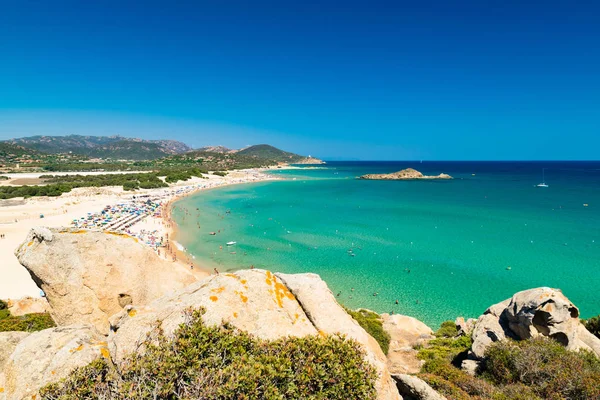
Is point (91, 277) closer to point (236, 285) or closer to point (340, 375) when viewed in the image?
point (236, 285)

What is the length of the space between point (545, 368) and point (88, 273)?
12.6m

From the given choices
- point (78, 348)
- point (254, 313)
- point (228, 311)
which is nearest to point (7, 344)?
point (78, 348)

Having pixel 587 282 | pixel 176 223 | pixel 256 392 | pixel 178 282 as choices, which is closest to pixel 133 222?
pixel 176 223

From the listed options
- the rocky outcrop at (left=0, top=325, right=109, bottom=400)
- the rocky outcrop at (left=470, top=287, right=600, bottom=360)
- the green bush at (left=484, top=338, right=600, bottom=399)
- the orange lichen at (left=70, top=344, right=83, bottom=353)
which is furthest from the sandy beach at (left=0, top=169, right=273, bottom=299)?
the green bush at (left=484, top=338, right=600, bottom=399)

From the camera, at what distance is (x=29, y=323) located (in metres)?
11.9

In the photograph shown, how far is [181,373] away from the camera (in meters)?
4.60

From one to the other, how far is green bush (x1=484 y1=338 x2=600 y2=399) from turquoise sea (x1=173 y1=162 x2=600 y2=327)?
12279 millimetres

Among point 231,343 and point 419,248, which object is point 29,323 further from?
point 419,248

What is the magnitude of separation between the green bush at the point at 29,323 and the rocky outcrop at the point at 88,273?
4.40 meters

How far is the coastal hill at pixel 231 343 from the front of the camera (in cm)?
461

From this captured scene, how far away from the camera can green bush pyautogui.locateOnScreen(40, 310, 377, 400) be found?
14.3 ft

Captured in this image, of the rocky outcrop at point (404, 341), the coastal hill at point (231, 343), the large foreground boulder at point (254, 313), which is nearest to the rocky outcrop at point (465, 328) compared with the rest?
the rocky outcrop at point (404, 341)

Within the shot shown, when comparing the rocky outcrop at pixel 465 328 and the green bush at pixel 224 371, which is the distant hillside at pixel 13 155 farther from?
the rocky outcrop at pixel 465 328

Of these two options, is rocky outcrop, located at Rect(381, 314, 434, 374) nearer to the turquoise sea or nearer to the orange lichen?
the turquoise sea
